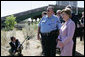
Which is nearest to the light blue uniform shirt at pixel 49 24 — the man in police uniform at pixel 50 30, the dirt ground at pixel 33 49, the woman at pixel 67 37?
the man in police uniform at pixel 50 30

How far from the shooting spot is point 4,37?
11.8m

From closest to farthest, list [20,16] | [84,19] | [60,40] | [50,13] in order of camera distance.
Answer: [60,40]
[50,13]
[84,19]
[20,16]

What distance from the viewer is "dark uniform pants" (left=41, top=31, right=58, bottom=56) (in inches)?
262

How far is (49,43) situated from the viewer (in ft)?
21.9

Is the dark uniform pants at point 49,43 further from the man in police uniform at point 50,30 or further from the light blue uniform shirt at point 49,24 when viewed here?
the light blue uniform shirt at point 49,24

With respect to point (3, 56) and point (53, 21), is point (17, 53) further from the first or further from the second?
point (53, 21)

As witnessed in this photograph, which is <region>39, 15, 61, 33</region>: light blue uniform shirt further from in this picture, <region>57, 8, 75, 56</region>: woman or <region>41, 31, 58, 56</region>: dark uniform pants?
<region>57, 8, 75, 56</region>: woman

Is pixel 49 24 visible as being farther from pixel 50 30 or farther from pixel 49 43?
pixel 49 43

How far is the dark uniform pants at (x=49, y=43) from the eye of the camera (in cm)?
665

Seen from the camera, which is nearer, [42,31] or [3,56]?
[42,31]

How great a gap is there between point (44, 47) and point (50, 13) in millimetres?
918

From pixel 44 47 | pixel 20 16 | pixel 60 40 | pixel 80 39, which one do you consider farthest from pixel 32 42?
pixel 20 16

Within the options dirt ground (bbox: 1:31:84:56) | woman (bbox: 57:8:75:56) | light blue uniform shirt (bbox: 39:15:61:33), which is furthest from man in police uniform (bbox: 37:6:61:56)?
dirt ground (bbox: 1:31:84:56)

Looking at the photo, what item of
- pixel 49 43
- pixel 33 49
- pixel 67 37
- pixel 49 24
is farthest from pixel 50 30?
pixel 33 49
